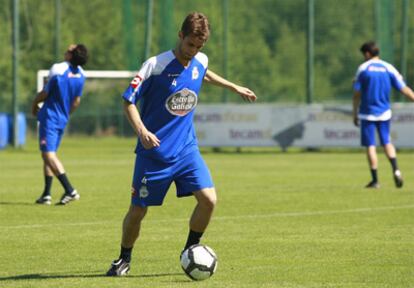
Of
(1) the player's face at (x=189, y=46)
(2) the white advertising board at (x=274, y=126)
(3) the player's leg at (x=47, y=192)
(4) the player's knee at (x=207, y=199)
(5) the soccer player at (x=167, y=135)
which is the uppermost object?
(1) the player's face at (x=189, y=46)

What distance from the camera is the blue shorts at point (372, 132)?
1884 cm

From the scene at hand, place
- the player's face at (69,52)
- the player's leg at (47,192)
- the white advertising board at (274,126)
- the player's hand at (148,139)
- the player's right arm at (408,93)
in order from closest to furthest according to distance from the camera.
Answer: the player's hand at (148,139) → the player's face at (69,52) → the player's leg at (47,192) → the player's right arm at (408,93) → the white advertising board at (274,126)

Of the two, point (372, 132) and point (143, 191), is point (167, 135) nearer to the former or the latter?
point (143, 191)

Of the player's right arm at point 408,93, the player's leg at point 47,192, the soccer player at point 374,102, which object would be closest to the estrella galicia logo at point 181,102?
the player's leg at point 47,192

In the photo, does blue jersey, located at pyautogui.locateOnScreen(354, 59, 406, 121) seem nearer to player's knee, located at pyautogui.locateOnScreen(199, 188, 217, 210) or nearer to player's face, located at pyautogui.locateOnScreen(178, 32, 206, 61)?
player's knee, located at pyautogui.locateOnScreen(199, 188, 217, 210)

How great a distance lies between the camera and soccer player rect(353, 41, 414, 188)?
18.8 m

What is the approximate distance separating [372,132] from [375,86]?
2.65 feet

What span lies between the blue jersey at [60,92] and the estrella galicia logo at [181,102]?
22.2 feet

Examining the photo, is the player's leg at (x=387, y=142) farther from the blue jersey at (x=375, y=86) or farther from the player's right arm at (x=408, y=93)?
the player's right arm at (x=408, y=93)

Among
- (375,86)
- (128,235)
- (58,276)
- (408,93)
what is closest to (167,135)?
(128,235)

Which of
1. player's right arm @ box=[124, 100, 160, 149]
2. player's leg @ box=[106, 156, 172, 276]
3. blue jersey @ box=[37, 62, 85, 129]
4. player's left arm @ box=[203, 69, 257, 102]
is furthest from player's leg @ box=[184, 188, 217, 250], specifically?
blue jersey @ box=[37, 62, 85, 129]

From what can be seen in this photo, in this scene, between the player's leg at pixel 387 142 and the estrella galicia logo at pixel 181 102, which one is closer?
the estrella galicia logo at pixel 181 102

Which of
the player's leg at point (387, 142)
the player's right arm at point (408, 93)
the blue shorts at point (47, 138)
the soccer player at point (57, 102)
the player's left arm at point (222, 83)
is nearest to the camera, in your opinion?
the player's left arm at point (222, 83)

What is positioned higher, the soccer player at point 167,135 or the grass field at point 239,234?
the soccer player at point 167,135
